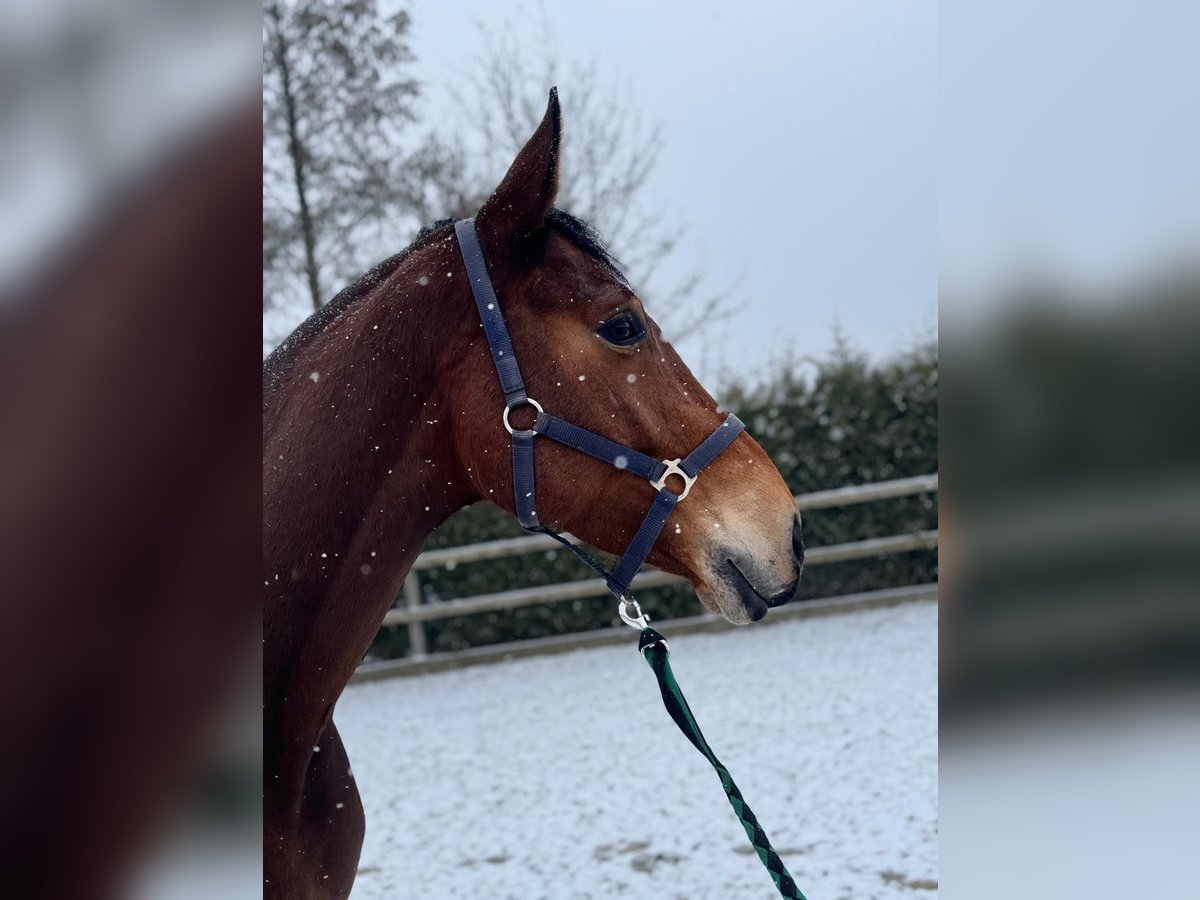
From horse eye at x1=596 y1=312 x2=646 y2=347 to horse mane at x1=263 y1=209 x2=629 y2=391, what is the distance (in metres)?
0.09

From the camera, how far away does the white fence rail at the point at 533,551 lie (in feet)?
23.7

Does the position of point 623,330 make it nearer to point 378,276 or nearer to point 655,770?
point 378,276

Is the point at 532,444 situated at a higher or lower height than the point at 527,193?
lower

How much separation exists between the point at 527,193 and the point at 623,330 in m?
0.30

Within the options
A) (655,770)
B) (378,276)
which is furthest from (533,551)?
(378,276)

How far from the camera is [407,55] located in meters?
6.50

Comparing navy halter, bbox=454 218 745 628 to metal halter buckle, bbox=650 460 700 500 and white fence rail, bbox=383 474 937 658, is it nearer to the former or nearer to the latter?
metal halter buckle, bbox=650 460 700 500

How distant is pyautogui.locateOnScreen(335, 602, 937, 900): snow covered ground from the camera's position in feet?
12.1

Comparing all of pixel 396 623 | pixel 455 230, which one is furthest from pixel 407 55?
pixel 455 230
